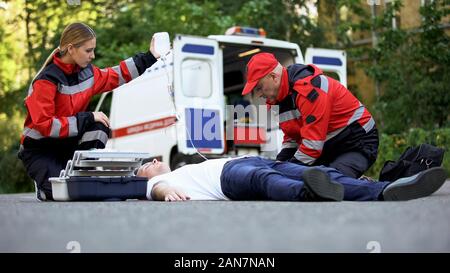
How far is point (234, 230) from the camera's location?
340 centimetres

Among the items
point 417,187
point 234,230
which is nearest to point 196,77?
point 417,187

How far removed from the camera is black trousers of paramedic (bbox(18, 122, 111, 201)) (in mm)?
6512

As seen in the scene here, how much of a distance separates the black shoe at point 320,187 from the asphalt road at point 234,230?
53 centimetres

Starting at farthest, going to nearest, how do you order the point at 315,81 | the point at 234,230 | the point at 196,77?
the point at 196,77
the point at 315,81
the point at 234,230

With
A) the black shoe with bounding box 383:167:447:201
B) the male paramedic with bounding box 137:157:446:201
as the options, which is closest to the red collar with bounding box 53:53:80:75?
the male paramedic with bounding box 137:157:446:201

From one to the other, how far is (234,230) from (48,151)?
3.47 meters

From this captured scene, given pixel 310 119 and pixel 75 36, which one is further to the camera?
pixel 75 36

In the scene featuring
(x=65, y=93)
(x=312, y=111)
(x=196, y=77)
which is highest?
(x=65, y=93)

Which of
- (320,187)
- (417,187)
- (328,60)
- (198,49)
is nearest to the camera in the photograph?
(320,187)

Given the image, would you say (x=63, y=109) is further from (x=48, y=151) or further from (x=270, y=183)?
(x=270, y=183)

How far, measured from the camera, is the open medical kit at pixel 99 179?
19.6ft

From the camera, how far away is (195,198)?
6148 millimetres

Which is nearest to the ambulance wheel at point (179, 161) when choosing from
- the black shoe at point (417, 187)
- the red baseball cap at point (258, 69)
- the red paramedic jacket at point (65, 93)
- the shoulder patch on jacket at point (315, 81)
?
the red paramedic jacket at point (65, 93)

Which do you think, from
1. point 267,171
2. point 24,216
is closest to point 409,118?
point 267,171
